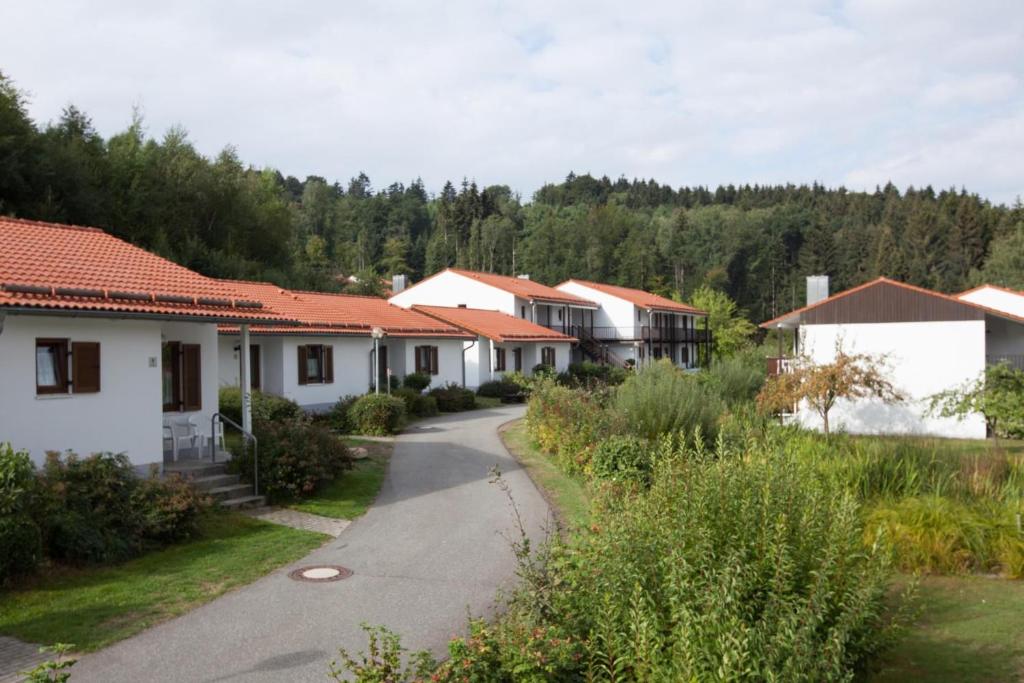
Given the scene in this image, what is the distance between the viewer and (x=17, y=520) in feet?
28.1

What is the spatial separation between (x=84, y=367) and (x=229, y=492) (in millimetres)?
2882

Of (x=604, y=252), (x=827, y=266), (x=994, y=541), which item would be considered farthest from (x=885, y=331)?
(x=827, y=266)

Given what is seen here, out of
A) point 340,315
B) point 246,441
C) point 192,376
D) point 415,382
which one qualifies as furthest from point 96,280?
point 415,382

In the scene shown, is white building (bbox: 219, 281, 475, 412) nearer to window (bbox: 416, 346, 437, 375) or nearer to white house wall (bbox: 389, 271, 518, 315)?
window (bbox: 416, 346, 437, 375)

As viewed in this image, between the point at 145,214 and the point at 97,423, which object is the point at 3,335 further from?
the point at 145,214

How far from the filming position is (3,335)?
10.8 metres

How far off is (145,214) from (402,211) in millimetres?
72214

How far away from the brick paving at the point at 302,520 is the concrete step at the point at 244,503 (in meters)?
0.16

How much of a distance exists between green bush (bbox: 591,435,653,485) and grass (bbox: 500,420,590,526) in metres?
0.56

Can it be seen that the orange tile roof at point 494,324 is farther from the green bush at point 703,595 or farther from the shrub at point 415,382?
the green bush at point 703,595

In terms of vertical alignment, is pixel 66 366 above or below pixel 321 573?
above

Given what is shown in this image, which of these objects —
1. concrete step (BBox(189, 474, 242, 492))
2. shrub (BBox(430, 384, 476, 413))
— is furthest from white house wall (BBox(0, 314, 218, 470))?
shrub (BBox(430, 384, 476, 413))

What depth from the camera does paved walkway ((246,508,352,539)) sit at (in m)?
11.9

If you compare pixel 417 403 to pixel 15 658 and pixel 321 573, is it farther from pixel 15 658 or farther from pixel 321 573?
pixel 15 658
